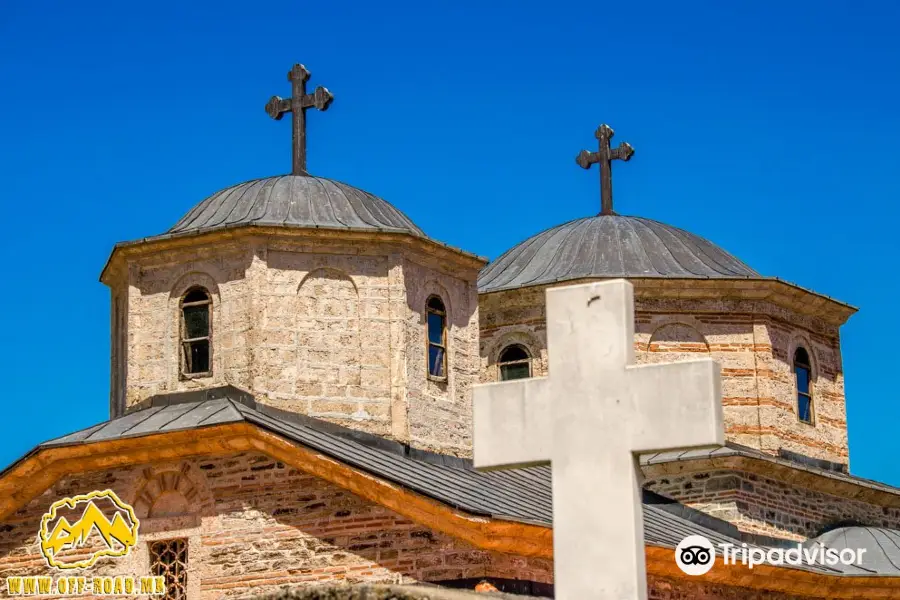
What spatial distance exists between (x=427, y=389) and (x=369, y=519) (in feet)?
11.3

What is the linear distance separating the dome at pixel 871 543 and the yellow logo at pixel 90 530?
9.50m

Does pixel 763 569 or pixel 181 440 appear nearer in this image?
pixel 181 440

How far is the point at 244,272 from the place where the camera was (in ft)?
62.3

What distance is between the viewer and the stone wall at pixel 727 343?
2283 cm

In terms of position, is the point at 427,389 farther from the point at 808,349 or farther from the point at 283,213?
the point at 808,349

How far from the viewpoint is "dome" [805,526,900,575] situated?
21.5m

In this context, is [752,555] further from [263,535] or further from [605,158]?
[605,158]

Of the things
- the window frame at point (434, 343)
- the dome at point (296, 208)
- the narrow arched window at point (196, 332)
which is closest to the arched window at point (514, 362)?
the dome at point (296, 208)

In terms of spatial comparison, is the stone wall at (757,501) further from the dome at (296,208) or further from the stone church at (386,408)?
the dome at (296,208)

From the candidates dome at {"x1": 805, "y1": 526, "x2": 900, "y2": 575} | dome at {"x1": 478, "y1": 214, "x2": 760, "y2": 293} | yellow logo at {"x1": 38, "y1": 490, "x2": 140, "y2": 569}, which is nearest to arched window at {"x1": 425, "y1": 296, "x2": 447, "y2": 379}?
dome at {"x1": 478, "y1": 214, "x2": 760, "y2": 293}

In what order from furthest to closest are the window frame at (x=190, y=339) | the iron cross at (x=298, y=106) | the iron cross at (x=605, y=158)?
1. the iron cross at (x=605, y=158)
2. the iron cross at (x=298, y=106)
3. the window frame at (x=190, y=339)

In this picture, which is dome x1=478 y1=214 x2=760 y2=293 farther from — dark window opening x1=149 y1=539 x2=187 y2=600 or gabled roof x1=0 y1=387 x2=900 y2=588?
dark window opening x1=149 y1=539 x2=187 y2=600

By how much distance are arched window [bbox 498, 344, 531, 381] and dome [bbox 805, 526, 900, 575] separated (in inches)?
174

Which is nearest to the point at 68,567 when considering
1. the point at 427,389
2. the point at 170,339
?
the point at 170,339
